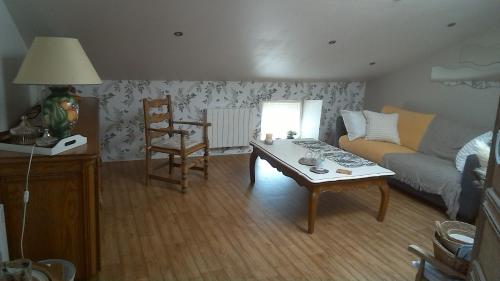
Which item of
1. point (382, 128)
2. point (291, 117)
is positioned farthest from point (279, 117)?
point (382, 128)

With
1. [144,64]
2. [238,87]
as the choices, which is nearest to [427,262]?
[144,64]

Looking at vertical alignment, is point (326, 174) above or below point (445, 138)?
below

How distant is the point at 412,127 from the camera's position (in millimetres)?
4043

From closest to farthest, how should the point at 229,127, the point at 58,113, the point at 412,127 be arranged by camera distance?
the point at 58,113 < the point at 412,127 < the point at 229,127

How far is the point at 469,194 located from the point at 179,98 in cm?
319

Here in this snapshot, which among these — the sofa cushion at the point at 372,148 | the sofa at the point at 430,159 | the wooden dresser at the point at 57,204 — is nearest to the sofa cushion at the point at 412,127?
the sofa at the point at 430,159

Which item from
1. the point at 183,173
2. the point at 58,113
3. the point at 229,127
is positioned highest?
the point at 58,113

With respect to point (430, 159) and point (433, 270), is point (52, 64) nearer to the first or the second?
point (433, 270)

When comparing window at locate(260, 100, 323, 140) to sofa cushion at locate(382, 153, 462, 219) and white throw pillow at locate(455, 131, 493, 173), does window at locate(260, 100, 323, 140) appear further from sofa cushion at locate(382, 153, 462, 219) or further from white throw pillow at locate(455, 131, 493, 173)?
white throw pillow at locate(455, 131, 493, 173)

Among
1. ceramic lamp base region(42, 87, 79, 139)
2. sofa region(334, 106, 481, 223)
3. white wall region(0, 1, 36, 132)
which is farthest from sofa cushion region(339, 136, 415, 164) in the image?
white wall region(0, 1, 36, 132)

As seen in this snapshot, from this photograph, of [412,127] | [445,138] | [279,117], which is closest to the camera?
[445,138]

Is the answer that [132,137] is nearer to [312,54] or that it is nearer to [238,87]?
[238,87]

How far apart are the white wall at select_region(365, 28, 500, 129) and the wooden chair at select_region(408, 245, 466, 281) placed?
2879 millimetres

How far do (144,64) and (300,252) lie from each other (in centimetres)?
247
